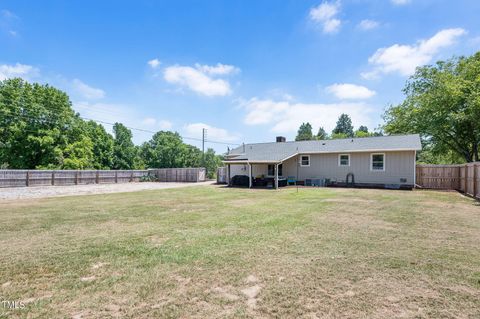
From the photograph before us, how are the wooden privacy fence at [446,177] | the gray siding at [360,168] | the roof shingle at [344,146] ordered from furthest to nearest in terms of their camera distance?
the roof shingle at [344,146]
the gray siding at [360,168]
the wooden privacy fence at [446,177]

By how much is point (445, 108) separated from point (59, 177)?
35.2m

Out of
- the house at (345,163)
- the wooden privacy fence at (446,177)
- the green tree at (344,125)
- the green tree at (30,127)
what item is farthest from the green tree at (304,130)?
the green tree at (30,127)

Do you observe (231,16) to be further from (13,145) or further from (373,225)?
Answer: (13,145)

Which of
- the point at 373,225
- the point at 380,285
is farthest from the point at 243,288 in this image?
the point at 373,225

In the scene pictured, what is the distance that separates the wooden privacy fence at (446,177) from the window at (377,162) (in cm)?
237

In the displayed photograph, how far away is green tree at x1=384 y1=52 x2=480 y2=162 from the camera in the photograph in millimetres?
21812

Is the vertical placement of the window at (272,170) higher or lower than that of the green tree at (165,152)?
lower

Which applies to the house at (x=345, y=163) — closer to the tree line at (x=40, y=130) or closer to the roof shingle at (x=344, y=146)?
the roof shingle at (x=344, y=146)

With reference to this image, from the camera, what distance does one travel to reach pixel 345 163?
19703 mm

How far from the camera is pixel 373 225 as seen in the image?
6539 millimetres

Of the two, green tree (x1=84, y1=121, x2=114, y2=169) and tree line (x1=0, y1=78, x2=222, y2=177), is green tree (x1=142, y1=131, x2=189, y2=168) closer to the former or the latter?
green tree (x1=84, y1=121, x2=114, y2=169)

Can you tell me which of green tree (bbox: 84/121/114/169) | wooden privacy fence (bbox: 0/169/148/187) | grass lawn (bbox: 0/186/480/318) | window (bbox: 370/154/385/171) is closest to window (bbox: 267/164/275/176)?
window (bbox: 370/154/385/171)

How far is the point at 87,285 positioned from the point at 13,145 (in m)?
33.5

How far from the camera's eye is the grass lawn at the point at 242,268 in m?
2.74
